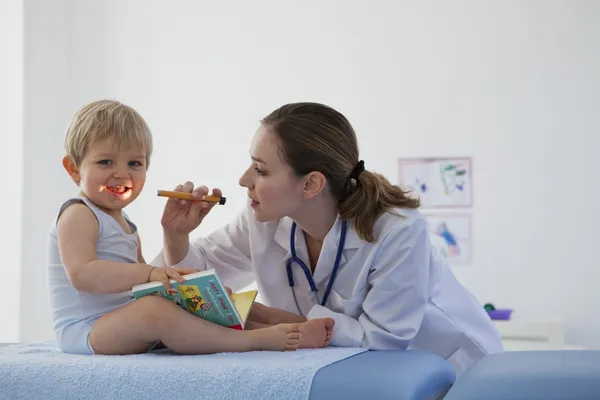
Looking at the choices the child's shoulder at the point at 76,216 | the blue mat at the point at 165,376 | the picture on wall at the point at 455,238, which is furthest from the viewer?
the picture on wall at the point at 455,238

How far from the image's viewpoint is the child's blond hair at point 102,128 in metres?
1.73

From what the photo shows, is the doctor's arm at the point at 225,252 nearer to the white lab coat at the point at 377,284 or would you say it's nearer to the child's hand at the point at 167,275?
the white lab coat at the point at 377,284

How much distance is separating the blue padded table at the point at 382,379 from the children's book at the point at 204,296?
28 cm

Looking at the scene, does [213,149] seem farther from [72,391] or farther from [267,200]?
[72,391]

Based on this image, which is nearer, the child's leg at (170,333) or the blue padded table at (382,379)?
the blue padded table at (382,379)

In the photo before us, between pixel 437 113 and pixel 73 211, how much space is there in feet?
9.72

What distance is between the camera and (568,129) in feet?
13.6

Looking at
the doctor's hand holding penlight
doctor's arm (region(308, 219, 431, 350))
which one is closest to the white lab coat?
doctor's arm (region(308, 219, 431, 350))

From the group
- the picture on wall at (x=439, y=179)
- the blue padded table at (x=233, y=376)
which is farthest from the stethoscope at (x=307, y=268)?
the picture on wall at (x=439, y=179)

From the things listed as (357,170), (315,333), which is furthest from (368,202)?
(315,333)

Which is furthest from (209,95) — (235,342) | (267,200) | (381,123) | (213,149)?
(235,342)

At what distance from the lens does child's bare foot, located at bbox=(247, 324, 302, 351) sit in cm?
161

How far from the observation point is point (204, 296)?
5.22 feet

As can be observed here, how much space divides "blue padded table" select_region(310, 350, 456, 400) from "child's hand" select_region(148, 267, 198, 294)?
370 millimetres
